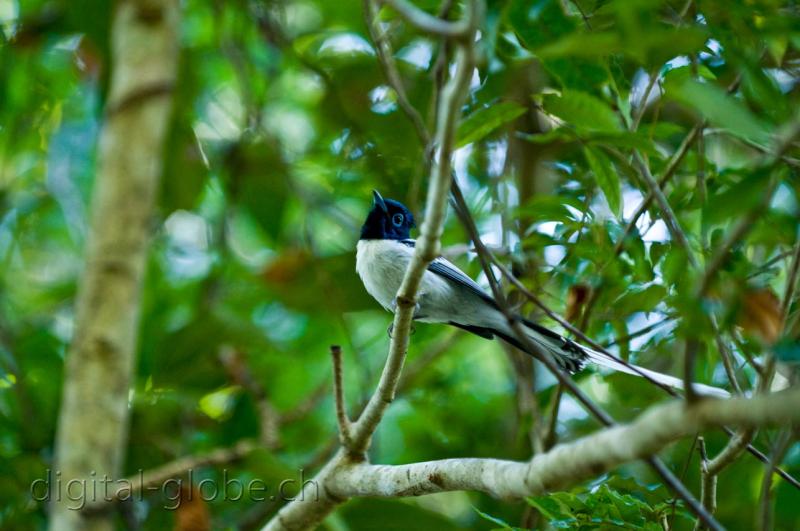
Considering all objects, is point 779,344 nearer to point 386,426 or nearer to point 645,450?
point 645,450

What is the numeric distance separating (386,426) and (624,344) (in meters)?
2.46

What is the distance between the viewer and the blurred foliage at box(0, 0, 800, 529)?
10.4ft

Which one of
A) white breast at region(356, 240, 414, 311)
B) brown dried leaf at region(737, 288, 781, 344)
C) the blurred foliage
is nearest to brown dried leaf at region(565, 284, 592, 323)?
the blurred foliage

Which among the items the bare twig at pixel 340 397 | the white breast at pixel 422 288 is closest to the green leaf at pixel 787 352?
the bare twig at pixel 340 397

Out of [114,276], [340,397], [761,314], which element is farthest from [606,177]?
[114,276]

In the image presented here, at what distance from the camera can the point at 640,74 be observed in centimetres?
438

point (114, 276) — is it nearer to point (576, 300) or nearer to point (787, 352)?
point (787, 352)

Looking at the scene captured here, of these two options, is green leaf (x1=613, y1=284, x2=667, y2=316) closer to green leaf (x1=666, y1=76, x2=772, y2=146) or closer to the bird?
the bird

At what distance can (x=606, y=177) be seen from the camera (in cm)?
303

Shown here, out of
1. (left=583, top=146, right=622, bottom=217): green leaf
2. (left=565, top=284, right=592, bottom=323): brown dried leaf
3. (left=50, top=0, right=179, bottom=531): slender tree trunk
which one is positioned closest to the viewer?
(left=50, top=0, right=179, bottom=531): slender tree trunk

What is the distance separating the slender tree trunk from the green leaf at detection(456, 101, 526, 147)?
3.58 feet

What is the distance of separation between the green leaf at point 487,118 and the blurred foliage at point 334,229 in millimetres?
11

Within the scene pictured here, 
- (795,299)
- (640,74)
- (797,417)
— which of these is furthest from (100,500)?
(640,74)

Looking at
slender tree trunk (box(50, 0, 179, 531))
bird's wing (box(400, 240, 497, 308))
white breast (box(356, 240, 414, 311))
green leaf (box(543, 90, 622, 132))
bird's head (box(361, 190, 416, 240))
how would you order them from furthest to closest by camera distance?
1. bird's head (box(361, 190, 416, 240))
2. white breast (box(356, 240, 414, 311))
3. bird's wing (box(400, 240, 497, 308))
4. green leaf (box(543, 90, 622, 132))
5. slender tree trunk (box(50, 0, 179, 531))
